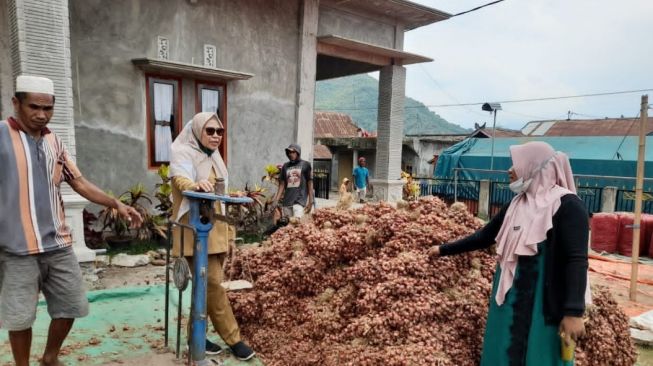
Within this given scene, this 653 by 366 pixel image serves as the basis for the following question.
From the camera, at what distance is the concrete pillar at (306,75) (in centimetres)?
858

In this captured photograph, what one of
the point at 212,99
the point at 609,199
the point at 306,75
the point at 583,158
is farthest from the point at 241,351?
the point at 583,158

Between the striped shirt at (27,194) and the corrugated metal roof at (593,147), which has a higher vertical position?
the corrugated metal roof at (593,147)

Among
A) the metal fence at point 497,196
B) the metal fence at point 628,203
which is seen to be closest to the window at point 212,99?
the metal fence at point 497,196

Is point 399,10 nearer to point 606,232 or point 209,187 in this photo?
point 606,232

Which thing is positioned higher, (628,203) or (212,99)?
(212,99)

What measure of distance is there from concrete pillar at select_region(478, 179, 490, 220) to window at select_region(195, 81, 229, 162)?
7.44m

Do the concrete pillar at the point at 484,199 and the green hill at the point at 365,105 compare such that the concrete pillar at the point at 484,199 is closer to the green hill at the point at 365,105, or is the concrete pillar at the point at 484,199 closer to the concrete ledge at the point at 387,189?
the concrete ledge at the point at 387,189

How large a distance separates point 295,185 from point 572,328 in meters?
4.77

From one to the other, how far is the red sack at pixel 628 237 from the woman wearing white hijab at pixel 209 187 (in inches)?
302

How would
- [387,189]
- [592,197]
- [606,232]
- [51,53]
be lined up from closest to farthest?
[51,53] < [606,232] < [387,189] < [592,197]

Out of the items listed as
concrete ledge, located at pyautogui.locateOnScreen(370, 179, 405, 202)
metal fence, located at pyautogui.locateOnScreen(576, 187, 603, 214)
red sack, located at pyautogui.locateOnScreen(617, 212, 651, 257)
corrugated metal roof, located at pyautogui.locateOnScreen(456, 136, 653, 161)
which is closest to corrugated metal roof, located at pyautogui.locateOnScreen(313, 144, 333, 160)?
corrugated metal roof, located at pyautogui.locateOnScreen(456, 136, 653, 161)

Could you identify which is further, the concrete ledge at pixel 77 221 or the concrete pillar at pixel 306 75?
the concrete pillar at pixel 306 75

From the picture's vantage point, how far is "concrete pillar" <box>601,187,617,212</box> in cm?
991

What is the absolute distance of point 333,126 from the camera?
28594 millimetres
